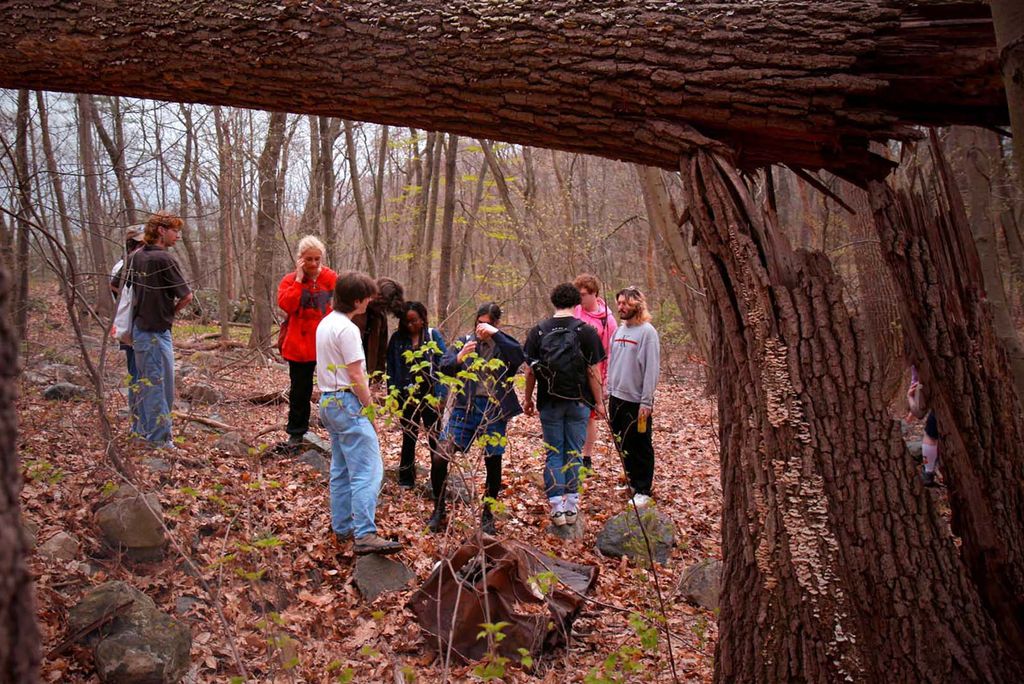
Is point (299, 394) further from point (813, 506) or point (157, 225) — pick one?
point (813, 506)

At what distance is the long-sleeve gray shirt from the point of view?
6.17 meters

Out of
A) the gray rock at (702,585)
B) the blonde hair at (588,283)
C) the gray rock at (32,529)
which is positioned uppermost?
the blonde hair at (588,283)

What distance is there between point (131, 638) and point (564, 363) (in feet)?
11.3

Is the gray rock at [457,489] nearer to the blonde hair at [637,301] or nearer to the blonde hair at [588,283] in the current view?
Answer: the blonde hair at [637,301]

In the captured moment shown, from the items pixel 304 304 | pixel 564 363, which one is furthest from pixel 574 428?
pixel 304 304

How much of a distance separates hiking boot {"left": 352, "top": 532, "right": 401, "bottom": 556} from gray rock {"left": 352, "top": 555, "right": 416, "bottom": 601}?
0.06m

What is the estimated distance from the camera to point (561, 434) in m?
5.89

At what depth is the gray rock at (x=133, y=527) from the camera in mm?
4527

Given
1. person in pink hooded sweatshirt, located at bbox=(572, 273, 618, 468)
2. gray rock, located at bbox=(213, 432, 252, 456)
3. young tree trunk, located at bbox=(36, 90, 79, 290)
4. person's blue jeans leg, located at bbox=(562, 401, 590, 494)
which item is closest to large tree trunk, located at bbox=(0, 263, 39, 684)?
young tree trunk, located at bbox=(36, 90, 79, 290)

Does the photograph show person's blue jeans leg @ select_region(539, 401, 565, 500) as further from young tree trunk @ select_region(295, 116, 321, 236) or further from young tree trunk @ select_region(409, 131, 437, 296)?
young tree trunk @ select_region(295, 116, 321, 236)

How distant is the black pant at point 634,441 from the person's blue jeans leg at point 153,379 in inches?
151

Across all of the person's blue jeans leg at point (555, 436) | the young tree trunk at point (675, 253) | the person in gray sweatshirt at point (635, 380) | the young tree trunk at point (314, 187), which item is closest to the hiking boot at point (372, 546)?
the person's blue jeans leg at point (555, 436)

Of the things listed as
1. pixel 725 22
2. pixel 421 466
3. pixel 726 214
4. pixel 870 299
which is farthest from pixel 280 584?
pixel 870 299

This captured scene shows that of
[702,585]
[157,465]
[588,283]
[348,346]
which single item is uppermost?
[588,283]
